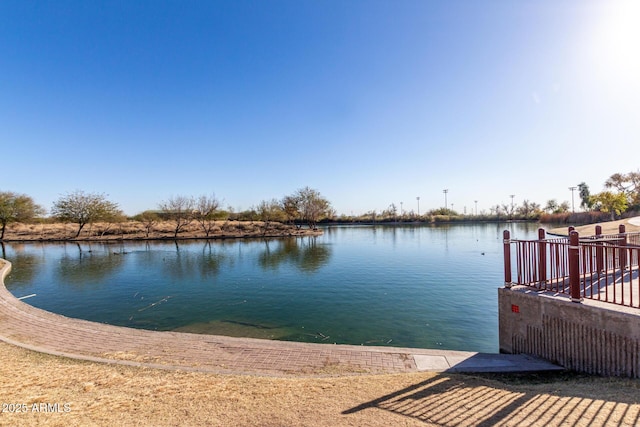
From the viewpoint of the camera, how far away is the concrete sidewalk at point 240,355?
16.6 feet

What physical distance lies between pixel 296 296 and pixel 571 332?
816 cm

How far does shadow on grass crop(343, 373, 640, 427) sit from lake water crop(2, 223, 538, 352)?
9.15 ft

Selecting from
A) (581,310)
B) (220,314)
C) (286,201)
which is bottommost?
(220,314)

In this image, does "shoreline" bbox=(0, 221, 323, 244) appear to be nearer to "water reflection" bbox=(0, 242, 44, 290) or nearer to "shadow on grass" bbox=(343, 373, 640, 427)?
"water reflection" bbox=(0, 242, 44, 290)

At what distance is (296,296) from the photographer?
1130 centimetres

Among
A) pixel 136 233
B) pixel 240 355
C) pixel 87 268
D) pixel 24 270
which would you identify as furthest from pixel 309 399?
pixel 136 233

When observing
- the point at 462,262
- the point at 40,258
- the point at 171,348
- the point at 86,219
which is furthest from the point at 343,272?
the point at 86,219

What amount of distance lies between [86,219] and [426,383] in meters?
48.9

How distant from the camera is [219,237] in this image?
1474 inches

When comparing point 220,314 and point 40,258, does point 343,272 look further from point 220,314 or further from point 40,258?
point 40,258

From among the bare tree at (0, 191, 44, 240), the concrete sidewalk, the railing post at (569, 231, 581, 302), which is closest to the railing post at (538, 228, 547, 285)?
the railing post at (569, 231, 581, 302)

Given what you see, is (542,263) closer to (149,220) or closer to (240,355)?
(240,355)

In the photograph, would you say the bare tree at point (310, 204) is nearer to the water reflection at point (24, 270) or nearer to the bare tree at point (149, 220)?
the bare tree at point (149, 220)

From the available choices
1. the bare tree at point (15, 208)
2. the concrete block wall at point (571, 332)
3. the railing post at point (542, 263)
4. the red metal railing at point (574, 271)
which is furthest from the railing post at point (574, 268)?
the bare tree at point (15, 208)
